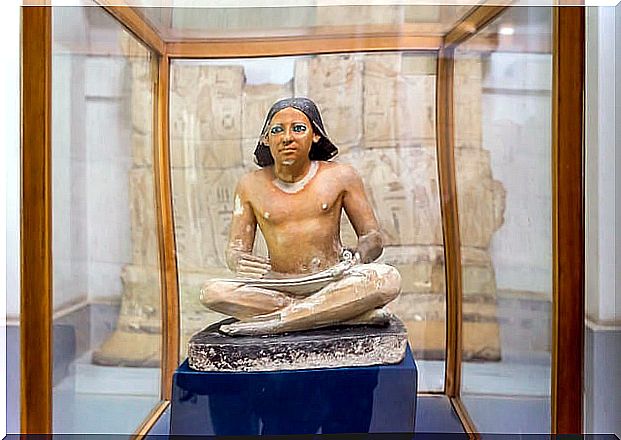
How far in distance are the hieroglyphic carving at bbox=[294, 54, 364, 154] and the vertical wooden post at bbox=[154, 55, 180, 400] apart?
159 mm

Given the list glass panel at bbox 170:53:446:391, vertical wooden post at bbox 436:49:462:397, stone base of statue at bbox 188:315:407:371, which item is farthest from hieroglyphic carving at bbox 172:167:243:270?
vertical wooden post at bbox 436:49:462:397

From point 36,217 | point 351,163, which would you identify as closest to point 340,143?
point 351,163

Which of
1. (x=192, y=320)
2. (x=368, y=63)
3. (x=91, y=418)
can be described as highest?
(x=368, y=63)

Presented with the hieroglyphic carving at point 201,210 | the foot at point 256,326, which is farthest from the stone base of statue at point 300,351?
the hieroglyphic carving at point 201,210

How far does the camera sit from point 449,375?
2.95ft

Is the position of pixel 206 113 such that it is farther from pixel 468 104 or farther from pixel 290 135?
pixel 468 104

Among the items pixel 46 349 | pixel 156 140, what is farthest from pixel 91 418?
pixel 156 140

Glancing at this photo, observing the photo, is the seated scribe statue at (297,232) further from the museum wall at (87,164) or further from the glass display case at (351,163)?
the museum wall at (87,164)

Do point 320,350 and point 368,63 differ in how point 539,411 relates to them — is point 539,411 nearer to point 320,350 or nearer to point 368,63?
point 320,350

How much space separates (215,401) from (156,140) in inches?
12.3

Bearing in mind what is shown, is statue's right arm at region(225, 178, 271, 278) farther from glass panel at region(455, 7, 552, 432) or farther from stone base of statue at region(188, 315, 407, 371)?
glass panel at region(455, 7, 552, 432)

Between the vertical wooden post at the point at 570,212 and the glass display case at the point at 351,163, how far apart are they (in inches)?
A: 0.6

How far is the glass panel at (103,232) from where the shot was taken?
877mm

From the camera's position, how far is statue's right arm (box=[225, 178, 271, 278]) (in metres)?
0.90
